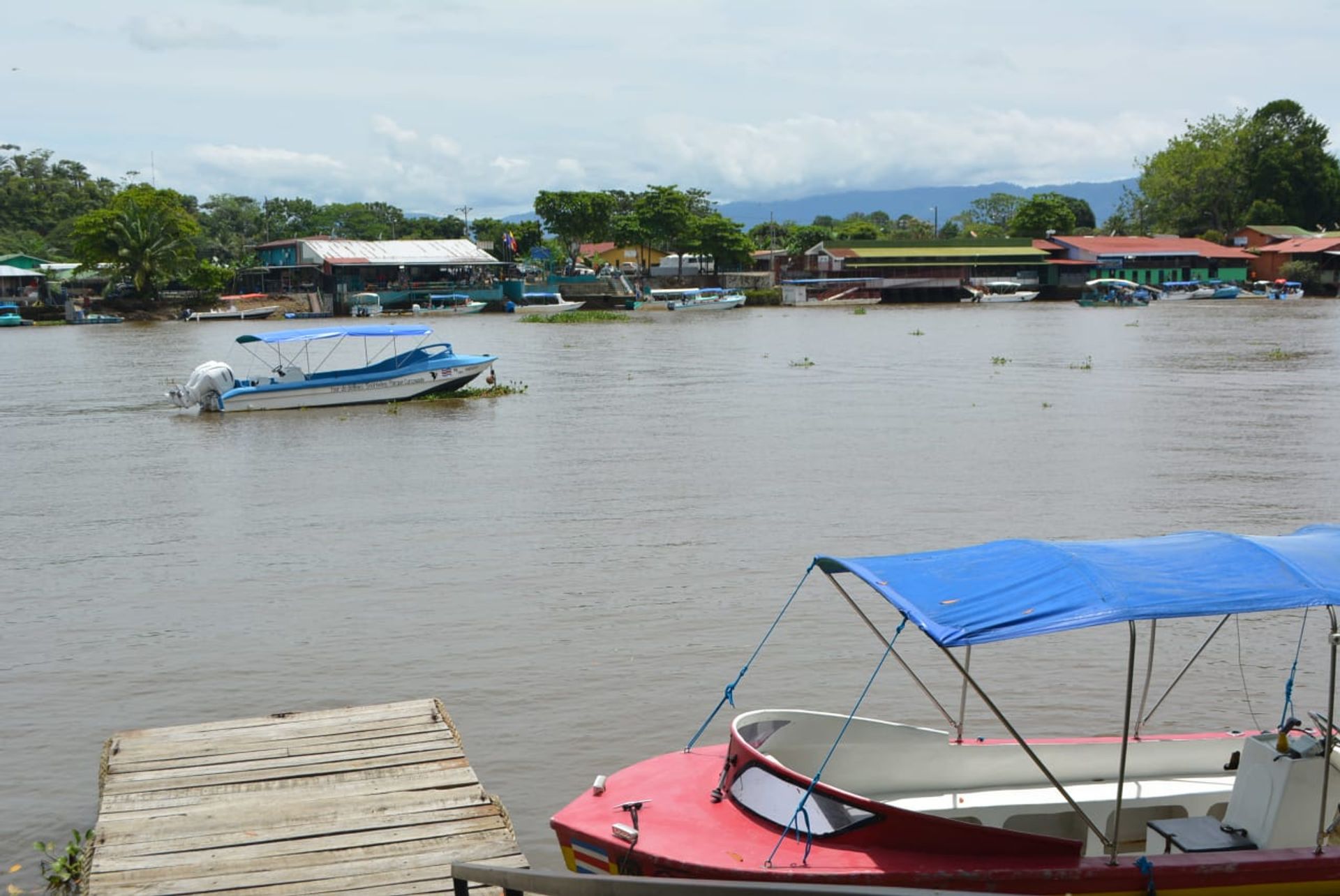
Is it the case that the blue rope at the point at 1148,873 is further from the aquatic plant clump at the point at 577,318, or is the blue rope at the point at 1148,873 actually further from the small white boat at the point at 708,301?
the small white boat at the point at 708,301

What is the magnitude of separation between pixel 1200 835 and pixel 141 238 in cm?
8183

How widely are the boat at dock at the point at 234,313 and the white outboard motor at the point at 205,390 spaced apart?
52.5m

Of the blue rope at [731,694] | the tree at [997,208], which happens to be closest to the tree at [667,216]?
the tree at [997,208]

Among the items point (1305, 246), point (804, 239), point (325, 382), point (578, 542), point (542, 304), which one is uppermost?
point (804, 239)

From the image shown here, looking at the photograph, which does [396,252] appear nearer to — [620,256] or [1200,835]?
[620,256]

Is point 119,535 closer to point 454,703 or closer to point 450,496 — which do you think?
point 450,496

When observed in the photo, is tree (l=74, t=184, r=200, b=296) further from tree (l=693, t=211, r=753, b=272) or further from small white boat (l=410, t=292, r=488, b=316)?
tree (l=693, t=211, r=753, b=272)

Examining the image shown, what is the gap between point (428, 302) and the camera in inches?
3322

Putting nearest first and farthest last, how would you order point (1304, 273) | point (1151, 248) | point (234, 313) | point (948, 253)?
point (234, 313) < point (1304, 273) < point (948, 253) < point (1151, 248)

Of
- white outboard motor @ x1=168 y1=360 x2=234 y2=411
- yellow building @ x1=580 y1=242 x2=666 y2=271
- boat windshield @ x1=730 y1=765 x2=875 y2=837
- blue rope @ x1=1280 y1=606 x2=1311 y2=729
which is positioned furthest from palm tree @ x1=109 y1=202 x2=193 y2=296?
boat windshield @ x1=730 y1=765 x2=875 y2=837

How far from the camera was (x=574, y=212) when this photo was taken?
9575 centimetres

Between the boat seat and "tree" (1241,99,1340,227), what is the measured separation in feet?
353

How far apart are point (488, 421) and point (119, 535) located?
1145 centimetres

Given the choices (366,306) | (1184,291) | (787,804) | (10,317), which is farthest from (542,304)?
(787,804)
